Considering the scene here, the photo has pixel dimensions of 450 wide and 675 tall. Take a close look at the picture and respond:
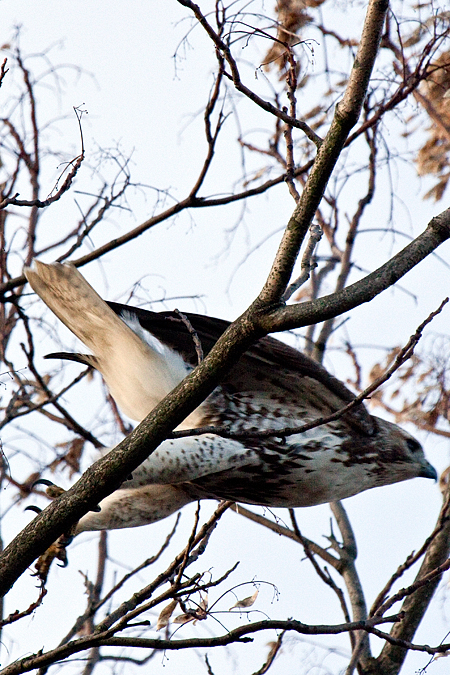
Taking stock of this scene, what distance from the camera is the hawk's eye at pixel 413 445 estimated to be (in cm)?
421

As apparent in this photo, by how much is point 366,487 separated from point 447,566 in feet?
3.74

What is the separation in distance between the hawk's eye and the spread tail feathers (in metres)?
1.24

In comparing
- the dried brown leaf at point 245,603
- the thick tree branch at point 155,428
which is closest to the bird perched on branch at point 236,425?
the dried brown leaf at point 245,603

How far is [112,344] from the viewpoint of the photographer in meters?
3.90

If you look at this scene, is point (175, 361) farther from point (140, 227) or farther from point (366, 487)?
point (366, 487)

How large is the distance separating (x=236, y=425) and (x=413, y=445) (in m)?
0.95

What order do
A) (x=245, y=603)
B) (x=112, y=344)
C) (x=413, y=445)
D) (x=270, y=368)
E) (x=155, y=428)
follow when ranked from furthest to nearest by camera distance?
1. (x=413, y=445)
2. (x=270, y=368)
3. (x=112, y=344)
4. (x=245, y=603)
5. (x=155, y=428)

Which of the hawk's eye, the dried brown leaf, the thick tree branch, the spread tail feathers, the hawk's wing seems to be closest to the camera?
the thick tree branch

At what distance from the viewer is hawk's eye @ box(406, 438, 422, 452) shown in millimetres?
4211

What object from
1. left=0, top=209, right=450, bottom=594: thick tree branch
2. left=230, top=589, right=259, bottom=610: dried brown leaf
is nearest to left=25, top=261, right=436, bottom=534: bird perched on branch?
left=230, top=589, right=259, bottom=610: dried brown leaf

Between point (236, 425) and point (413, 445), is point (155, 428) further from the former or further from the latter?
point (413, 445)

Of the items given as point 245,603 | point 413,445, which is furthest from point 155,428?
point 413,445

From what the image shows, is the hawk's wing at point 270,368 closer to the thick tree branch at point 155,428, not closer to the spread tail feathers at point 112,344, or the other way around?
the spread tail feathers at point 112,344

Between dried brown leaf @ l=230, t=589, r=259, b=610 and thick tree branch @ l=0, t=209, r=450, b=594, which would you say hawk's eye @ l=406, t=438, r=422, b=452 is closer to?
dried brown leaf @ l=230, t=589, r=259, b=610
